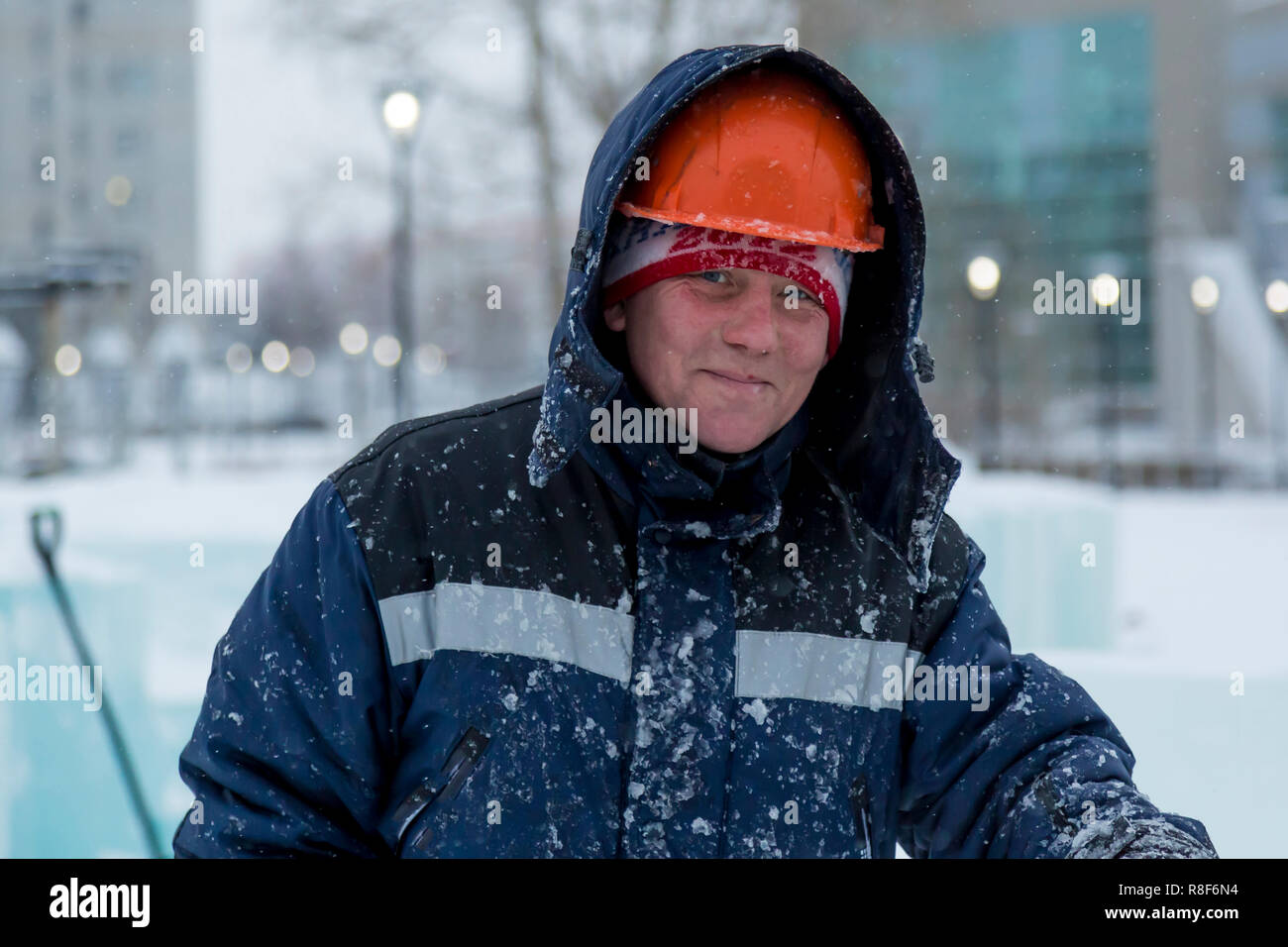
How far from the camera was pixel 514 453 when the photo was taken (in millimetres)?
1659

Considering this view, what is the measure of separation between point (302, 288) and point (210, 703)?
29751 millimetres

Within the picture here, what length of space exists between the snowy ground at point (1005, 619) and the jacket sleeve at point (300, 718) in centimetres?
314

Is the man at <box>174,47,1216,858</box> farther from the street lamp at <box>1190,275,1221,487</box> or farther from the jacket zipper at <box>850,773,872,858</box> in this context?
the street lamp at <box>1190,275,1221,487</box>

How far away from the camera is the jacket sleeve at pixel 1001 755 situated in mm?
1604

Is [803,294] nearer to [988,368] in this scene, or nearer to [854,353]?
[854,353]

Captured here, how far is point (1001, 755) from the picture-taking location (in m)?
1.68

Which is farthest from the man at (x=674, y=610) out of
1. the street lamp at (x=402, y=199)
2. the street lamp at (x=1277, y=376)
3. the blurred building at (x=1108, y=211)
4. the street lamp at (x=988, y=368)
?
the street lamp at (x=1277, y=376)

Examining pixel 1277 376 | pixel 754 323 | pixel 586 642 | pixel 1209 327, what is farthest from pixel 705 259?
pixel 1209 327

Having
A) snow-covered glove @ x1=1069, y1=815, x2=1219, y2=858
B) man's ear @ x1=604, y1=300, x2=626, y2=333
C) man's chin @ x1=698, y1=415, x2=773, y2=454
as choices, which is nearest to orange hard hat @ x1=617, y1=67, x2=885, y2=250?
man's ear @ x1=604, y1=300, x2=626, y2=333

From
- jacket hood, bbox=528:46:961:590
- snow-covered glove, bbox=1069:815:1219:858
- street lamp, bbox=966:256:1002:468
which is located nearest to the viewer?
snow-covered glove, bbox=1069:815:1219:858

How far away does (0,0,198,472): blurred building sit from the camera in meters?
31.2

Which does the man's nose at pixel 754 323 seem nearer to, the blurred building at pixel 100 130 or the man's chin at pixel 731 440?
the man's chin at pixel 731 440
